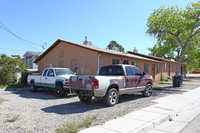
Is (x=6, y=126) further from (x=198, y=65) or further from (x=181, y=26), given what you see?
(x=198, y=65)

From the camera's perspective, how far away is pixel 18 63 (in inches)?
697

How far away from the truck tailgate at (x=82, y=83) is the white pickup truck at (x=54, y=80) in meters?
2.15

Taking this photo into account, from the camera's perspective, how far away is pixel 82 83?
7.53m

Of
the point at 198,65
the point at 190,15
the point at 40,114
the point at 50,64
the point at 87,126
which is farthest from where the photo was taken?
the point at 198,65

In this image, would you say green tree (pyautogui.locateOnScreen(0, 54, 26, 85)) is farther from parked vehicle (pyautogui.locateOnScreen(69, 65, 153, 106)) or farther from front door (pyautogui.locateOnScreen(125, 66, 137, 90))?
front door (pyautogui.locateOnScreen(125, 66, 137, 90))

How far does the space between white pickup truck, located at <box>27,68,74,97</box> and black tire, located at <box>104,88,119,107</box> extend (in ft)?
10.9

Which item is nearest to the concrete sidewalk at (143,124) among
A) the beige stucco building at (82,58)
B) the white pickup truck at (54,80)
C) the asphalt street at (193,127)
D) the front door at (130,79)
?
the asphalt street at (193,127)

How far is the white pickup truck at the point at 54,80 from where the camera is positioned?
10164mm

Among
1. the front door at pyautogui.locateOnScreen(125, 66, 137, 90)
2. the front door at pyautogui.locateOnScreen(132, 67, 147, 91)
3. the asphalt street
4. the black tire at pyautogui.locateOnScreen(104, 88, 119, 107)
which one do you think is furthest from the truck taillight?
the asphalt street

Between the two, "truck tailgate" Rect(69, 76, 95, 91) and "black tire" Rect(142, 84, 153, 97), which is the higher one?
"truck tailgate" Rect(69, 76, 95, 91)

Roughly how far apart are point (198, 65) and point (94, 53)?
31507 mm

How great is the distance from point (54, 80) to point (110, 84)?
4619 mm

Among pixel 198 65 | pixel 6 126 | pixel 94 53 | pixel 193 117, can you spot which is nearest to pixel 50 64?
pixel 94 53

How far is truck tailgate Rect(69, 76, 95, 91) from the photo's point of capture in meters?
7.19
